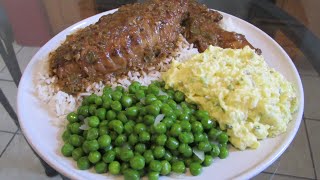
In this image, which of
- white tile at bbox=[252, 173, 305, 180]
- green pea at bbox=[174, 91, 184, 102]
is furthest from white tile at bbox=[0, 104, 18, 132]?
white tile at bbox=[252, 173, 305, 180]

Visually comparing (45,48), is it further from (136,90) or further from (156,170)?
(156,170)

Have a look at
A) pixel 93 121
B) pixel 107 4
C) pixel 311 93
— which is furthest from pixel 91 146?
pixel 107 4

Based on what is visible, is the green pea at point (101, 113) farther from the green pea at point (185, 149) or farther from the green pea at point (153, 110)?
the green pea at point (185, 149)

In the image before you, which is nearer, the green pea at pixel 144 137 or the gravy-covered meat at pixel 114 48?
the green pea at pixel 144 137

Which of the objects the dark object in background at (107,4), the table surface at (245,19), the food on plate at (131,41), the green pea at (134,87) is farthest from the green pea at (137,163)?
the dark object in background at (107,4)

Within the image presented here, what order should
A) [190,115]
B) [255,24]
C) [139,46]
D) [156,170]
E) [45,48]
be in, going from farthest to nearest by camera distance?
[255,24], [45,48], [139,46], [190,115], [156,170]

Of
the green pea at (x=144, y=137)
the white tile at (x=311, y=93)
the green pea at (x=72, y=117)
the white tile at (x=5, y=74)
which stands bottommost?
the white tile at (x=311, y=93)

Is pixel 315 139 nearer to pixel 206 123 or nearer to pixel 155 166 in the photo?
pixel 206 123

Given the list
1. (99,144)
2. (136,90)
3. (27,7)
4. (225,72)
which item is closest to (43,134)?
(99,144)
